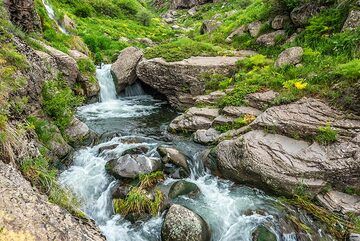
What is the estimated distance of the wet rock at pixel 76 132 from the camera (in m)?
10.7

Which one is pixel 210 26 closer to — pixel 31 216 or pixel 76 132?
pixel 76 132

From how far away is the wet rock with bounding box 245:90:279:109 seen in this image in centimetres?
1141

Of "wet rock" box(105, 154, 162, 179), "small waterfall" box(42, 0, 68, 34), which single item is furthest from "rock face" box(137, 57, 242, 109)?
"small waterfall" box(42, 0, 68, 34)

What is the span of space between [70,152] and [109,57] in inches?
454

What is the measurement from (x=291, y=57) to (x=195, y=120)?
16.7ft

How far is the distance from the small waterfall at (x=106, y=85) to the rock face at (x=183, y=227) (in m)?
10.2

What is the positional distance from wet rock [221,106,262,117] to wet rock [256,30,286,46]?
20.4 ft

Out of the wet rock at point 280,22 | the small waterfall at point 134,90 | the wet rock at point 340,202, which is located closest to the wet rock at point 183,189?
the wet rock at point 340,202

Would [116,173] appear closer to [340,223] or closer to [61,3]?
[340,223]

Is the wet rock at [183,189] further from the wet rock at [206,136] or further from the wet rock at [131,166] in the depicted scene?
the wet rock at [206,136]

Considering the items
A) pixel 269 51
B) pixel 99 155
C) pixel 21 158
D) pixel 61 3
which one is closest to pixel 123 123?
pixel 99 155

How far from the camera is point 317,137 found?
29.4ft

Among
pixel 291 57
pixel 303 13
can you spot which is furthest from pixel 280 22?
pixel 291 57

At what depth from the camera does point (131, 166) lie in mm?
8984
